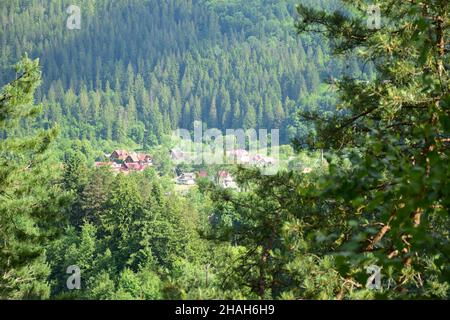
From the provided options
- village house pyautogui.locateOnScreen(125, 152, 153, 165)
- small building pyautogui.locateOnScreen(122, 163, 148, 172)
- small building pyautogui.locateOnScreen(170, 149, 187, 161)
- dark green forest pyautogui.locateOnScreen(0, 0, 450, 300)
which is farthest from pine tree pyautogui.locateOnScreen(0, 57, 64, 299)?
small building pyautogui.locateOnScreen(170, 149, 187, 161)

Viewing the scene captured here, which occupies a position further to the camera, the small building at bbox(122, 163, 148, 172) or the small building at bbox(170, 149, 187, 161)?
the small building at bbox(170, 149, 187, 161)

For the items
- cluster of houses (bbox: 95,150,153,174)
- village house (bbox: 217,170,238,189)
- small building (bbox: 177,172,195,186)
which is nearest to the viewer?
village house (bbox: 217,170,238,189)

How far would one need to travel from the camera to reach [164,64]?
13012cm

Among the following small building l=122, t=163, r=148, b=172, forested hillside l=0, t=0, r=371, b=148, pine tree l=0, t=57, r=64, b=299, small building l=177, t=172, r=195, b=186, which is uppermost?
pine tree l=0, t=57, r=64, b=299

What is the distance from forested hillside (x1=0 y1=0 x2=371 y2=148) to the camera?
10556 cm

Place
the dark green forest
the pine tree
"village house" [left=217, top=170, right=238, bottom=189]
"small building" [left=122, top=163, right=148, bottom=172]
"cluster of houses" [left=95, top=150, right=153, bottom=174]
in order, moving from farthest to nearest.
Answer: "cluster of houses" [left=95, top=150, right=153, bottom=174]
"small building" [left=122, top=163, right=148, bottom=172]
the pine tree
"village house" [left=217, top=170, right=238, bottom=189]
the dark green forest

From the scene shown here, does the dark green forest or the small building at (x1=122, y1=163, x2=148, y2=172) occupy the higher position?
the dark green forest

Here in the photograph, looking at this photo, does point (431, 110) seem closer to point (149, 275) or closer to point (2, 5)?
point (149, 275)

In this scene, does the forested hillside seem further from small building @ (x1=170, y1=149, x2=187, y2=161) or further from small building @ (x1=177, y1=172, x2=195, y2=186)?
small building @ (x1=177, y1=172, x2=195, y2=186)

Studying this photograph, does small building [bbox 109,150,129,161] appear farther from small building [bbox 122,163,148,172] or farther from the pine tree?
the pine tree

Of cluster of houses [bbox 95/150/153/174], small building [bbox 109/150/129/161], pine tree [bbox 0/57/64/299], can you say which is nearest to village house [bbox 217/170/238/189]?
pine tree [bbox 0/57/64/299]

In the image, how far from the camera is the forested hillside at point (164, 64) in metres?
106

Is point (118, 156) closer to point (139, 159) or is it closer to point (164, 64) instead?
point (139, 159)

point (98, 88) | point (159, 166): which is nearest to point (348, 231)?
point (159, 166)
